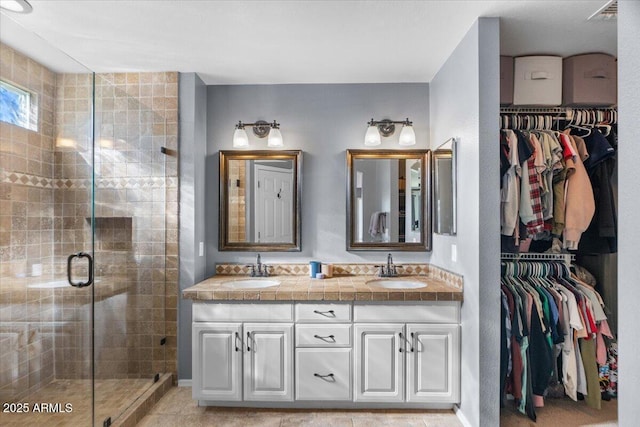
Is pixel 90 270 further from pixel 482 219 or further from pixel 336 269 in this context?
pixel 482 219

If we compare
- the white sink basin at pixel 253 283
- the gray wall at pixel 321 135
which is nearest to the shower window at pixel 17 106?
the gray wall at pixel 321 135

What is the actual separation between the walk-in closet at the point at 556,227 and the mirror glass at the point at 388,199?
73 cm

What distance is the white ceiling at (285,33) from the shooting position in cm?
197

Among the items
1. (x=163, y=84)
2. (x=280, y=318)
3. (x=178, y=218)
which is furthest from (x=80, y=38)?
(x=280, y=318)

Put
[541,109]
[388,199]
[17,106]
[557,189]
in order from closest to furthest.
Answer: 1. [17,106]
2. [557,189]
3. [541,109]
4. [388,199]

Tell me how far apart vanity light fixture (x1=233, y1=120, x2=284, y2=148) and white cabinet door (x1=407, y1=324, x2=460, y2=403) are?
5.79 feet

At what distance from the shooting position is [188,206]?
2898 mm

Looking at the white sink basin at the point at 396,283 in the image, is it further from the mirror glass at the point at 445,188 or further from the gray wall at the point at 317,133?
the mirror glass at the point at 445,188

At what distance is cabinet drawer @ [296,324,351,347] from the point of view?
2.48m

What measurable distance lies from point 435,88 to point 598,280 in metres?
1.89

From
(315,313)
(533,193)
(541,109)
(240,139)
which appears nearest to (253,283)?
(315,313)

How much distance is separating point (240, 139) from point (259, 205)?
0.57 metres

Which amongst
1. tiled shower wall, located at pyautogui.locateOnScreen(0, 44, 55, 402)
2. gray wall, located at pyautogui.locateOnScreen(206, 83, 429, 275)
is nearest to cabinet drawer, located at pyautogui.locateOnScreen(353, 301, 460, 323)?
gray wall, located at pyautogui.locateOnScreen(206, 83, 429, 275)

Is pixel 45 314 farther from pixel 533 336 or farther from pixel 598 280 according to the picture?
pixel 598 280
